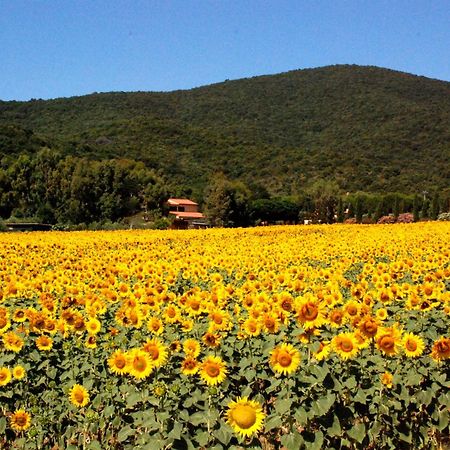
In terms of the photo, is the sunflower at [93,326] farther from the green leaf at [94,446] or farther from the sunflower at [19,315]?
the green leaf at [94,446]

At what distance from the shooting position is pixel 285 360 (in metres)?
3.99

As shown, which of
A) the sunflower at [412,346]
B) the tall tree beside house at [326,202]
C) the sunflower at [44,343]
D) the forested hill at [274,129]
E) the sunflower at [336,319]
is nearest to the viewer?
the sunflower at [412,346]

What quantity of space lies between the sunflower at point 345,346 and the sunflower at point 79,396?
6.17 feet

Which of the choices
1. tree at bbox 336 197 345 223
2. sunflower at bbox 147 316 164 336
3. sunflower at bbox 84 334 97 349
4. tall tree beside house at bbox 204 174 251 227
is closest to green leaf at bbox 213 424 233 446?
sunflower at bbox 147 316 164 336

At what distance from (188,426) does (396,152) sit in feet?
290

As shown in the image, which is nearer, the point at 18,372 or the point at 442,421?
the point at 442,421

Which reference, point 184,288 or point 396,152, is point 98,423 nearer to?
point 184,288

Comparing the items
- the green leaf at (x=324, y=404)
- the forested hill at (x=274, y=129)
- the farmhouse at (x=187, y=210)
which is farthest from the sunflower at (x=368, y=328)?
the forested hill at (x=274, y=129)

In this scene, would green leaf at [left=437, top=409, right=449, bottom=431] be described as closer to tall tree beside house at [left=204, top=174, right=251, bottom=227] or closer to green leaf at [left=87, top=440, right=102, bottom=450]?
green leaf at [left=87, top=440, right=102, bottom=450]

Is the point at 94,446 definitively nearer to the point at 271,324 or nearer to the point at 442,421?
the point at 271,324

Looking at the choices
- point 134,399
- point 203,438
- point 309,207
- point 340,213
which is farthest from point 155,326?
point 309,207

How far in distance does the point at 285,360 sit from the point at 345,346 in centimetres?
52

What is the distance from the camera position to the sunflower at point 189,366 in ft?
13.9

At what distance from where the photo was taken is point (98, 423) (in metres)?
4.58
